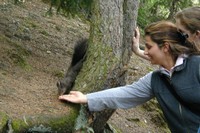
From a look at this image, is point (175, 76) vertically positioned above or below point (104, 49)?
above

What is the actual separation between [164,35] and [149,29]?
0.42 ft

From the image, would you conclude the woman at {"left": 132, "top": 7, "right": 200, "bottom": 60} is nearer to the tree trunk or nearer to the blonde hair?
the blonde hair

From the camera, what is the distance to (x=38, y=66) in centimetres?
666

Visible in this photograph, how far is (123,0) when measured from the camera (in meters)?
4.40

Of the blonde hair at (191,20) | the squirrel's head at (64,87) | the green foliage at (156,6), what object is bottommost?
the green foliage at (156,6)

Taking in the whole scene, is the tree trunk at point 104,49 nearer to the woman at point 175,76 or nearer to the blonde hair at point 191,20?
the woman at point 175,76

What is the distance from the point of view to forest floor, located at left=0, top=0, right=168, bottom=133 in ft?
14.6

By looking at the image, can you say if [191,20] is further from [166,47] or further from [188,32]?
[166,47]

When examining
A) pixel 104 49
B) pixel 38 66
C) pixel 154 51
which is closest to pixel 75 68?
pixel 104 49

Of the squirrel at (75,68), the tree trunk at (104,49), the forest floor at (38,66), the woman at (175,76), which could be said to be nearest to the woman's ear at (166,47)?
the woman at (175,76)

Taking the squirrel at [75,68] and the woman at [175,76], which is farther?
the squirrel at [75,68]

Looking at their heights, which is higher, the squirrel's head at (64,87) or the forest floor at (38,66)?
the squirrel's head at (64,87)

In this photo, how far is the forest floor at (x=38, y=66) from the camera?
4441mm

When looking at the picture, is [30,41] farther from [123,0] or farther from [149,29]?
[149,29]
